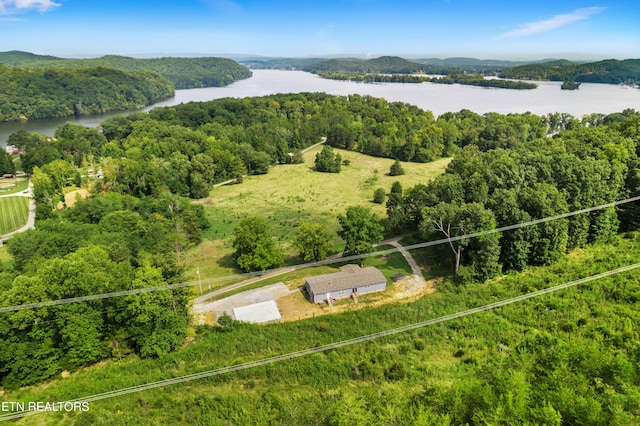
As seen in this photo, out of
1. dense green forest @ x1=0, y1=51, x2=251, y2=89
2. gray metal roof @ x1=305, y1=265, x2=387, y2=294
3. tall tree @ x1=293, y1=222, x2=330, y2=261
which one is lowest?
gray metal roof @ x1=305, y1=265, x2=387, y2=294

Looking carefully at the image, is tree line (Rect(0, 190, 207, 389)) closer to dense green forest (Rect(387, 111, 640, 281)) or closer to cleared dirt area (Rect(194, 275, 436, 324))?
cleared dirt area (Rect(194, 275, 436, 324))

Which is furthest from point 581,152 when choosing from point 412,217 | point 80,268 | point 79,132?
point 79,132

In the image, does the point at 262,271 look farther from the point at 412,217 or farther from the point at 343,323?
the point at 412,217

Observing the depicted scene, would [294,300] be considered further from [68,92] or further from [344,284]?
[68,92]

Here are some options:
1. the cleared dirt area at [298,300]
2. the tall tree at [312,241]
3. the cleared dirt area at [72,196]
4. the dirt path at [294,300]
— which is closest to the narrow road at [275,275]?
the dirt path at [294,300]

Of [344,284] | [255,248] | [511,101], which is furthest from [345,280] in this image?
[511,101]

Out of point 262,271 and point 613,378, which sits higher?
point 613,378

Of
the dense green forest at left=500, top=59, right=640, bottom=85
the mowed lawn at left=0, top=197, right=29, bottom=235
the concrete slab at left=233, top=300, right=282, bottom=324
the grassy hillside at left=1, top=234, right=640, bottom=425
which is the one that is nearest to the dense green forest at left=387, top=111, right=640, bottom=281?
the grassy hillside at left=1, top=234, right=640, bottom=425
